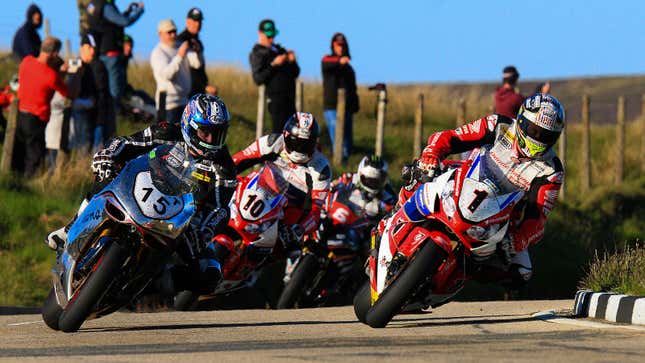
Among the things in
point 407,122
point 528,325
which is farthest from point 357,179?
point 407,122

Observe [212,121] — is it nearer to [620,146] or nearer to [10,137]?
[10,137]

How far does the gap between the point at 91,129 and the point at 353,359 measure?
36.5 ft

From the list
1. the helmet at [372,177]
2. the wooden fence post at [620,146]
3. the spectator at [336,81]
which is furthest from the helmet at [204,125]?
the wooden fence post at [620,146]

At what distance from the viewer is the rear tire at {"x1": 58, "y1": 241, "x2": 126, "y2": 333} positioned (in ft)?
30.9

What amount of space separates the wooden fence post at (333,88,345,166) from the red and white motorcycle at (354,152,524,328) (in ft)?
33.2

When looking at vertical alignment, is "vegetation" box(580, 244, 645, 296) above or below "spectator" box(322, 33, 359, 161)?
above

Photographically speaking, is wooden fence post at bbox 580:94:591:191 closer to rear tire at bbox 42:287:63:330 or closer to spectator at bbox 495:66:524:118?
spectator at bbox 495:66:524:118

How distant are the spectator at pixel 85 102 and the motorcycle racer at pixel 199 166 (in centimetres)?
687

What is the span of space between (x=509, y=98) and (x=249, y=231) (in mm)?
5922

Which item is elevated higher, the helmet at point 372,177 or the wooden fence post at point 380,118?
the helmet at point 372,177

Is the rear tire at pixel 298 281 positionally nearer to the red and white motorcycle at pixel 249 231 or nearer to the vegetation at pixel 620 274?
the red and white motorcycle at pixel 249 231

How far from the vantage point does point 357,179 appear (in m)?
17.2

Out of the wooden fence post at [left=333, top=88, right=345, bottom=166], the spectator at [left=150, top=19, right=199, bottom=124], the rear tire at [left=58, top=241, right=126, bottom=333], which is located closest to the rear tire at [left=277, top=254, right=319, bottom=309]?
the spectator at [left=150, top=19, right=199, bottom=124]

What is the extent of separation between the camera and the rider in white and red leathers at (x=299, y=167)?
602 inches
